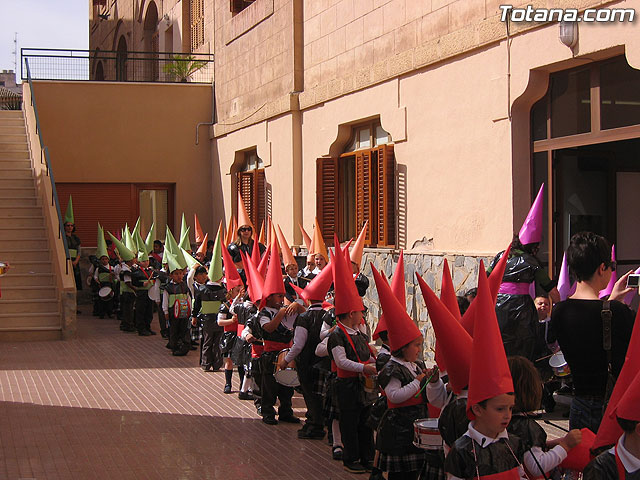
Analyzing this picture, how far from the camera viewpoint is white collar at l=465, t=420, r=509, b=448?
4094mm

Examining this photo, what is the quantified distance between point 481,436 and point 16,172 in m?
18.5

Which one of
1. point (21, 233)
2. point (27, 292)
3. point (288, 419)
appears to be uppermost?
point (21, 233)

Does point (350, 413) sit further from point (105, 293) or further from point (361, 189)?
point (105, 293)

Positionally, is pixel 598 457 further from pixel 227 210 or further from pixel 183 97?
pixel 183 97

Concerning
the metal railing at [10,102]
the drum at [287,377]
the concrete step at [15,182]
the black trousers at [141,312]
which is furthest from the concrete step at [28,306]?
the metal railing at [10,102]

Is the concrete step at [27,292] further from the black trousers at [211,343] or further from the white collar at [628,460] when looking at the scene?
the white collar at [628,460]

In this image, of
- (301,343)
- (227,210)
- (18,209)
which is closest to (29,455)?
(301,343)

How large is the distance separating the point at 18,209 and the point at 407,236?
32.2 ft

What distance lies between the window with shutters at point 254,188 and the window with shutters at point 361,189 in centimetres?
325

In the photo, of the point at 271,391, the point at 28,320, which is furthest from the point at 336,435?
the point at 28,320

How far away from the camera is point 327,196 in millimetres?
16500

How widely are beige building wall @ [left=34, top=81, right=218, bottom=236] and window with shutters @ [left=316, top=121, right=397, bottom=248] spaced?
7037 millimetres

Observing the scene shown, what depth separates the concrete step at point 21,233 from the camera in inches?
726

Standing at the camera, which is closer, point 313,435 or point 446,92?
point 313,435
